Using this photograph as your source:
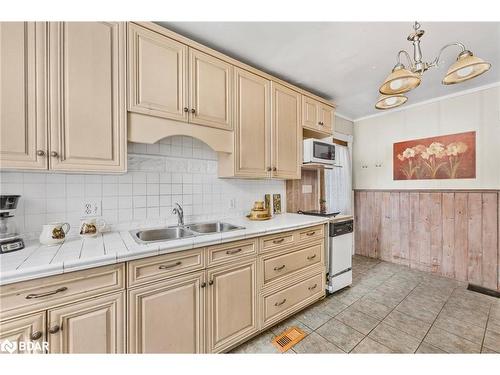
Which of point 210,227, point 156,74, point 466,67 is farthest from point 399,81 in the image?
point 210,227

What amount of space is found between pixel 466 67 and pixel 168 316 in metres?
2.33

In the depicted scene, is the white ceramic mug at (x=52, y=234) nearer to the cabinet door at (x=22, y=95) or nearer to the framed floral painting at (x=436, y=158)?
the cabinet door at (x=22, y=95)

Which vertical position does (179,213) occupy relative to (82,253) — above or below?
above

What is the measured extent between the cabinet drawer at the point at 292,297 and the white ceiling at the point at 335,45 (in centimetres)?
210

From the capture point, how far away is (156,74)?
1.47m

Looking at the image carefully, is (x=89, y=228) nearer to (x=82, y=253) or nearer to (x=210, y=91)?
(x=82, y=253)

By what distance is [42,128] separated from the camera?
3.75 feet

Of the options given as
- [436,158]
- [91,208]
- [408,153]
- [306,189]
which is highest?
[408,153]

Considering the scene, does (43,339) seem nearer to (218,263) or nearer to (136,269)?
(136,269)

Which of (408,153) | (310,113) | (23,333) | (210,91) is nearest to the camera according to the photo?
(23,333)

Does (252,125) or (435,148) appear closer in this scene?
(252,125)

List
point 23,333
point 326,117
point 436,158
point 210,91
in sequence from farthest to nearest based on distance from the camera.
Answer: point 436,158
point 326,117
point 210,91
point 23,333
